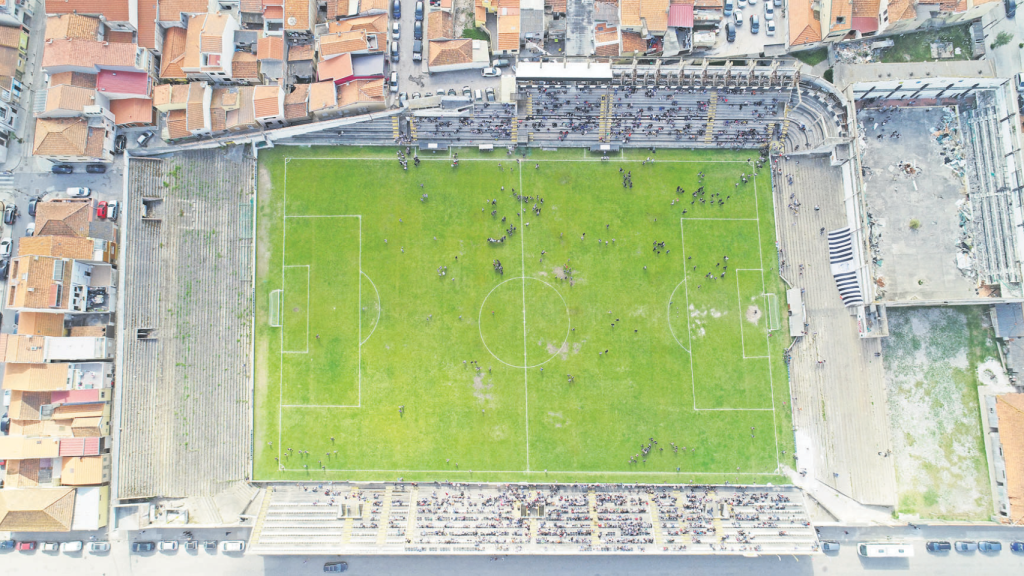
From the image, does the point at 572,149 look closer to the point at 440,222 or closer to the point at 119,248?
the point at 440,222

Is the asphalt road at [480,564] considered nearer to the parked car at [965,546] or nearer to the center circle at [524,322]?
the parked car at [965,546]

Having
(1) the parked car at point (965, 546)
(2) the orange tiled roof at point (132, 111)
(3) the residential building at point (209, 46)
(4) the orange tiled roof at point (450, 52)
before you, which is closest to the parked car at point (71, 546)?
(2) the orange tiled roof at point (132, 111)

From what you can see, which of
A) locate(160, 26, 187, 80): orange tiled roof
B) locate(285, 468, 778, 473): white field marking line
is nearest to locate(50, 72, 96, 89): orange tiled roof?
locate(160, 26, 187, 80): orange tiled roof

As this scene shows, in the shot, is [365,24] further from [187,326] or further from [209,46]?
[187,326]

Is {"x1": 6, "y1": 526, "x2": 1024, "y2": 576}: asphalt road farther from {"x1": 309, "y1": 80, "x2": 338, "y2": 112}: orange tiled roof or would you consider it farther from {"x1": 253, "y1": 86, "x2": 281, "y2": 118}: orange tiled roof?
{"x1": 309, "y1": 80, "x2": 338, "y2": 112}: orange tiled roof

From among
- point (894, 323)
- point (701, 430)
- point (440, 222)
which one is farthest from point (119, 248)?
point (894, 323)

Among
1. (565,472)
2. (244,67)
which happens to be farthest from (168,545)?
(244,67)

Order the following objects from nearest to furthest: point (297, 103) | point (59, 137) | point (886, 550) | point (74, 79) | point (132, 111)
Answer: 1. point (886, 550)
2. point (59, 137)
3. point (74, 79)
4. point (132, 111)
5. point (297, 103)
